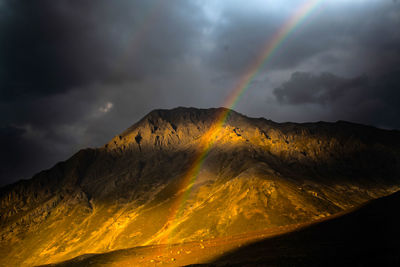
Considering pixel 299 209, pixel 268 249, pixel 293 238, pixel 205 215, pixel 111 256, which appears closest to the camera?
pixel 268 249

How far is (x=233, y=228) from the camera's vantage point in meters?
166

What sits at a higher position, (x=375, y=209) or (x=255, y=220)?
(x=375, y=209)

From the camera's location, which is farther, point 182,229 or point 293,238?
point 182,229

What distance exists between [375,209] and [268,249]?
2844cm

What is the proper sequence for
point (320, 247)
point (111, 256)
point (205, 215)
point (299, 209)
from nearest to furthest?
point (320, 247), point (111, 256), point (299, 209), point (205, 215)

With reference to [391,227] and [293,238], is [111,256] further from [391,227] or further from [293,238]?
[391,227]

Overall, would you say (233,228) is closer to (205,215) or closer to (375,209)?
(205,215)

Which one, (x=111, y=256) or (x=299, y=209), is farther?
(x=299, y=209)

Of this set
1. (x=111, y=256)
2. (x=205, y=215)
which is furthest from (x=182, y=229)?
(x=111, y=256)

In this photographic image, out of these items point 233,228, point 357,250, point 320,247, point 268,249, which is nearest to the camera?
point 357,250

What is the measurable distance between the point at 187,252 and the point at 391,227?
4057 cm

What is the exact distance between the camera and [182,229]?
18175 cm

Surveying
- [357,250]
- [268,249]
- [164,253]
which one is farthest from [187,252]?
[357,250]

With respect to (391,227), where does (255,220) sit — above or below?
below
